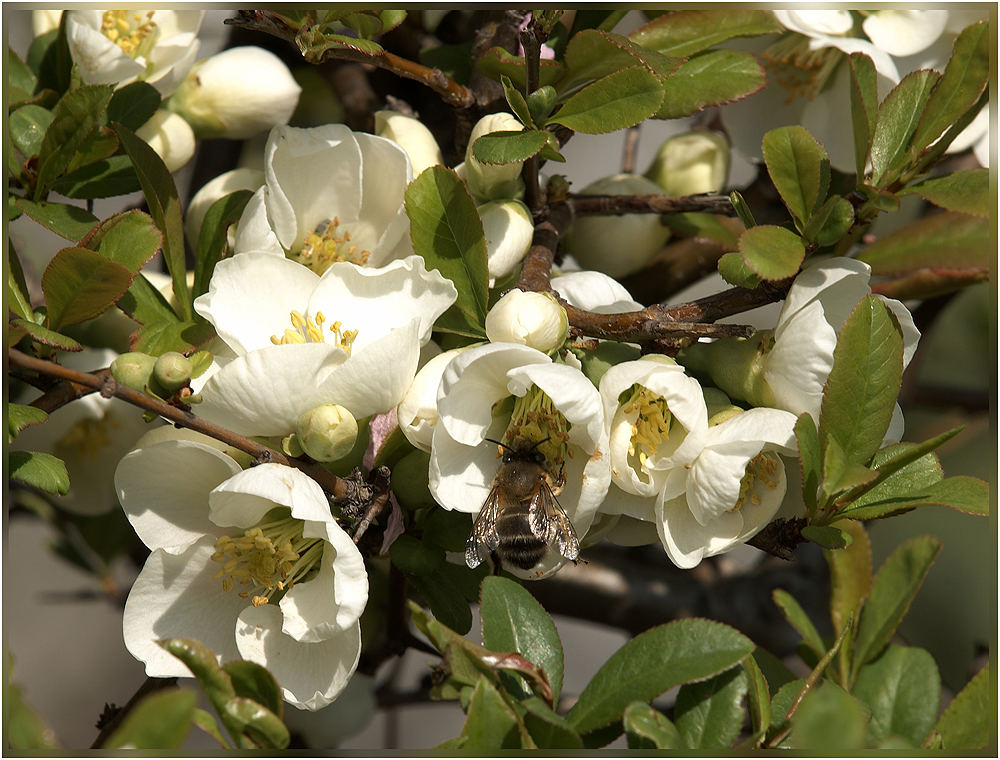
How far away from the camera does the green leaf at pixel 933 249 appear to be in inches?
37.2

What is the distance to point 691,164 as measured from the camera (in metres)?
1.14

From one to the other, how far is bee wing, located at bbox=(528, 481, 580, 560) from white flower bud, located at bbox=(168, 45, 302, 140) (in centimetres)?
56

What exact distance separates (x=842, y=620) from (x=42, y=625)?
7.67ft

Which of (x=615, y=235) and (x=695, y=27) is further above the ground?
(x=695, y=27)

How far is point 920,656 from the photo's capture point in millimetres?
843

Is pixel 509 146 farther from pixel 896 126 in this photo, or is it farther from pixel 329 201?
pixel 896 126

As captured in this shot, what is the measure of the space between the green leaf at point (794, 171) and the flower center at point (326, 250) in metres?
0.37

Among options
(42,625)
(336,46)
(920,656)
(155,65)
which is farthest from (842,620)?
(42,625)

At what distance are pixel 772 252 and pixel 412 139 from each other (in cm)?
37

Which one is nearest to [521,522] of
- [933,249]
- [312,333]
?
[312,333]

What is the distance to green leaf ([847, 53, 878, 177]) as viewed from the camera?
0.76m

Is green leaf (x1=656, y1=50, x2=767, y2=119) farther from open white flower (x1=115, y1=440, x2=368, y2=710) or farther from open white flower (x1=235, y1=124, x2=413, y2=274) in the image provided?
open white flower (x1=115, y1=440, x2=368, y2=710)

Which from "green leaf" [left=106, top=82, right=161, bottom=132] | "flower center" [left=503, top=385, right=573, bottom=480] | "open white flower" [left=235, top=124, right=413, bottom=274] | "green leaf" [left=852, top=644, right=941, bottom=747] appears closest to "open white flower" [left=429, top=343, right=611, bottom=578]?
Result: "flower center" [left=503, top=385, right=573, bottom=480]

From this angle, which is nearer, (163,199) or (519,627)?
(519,627)
